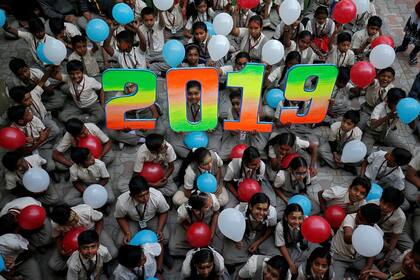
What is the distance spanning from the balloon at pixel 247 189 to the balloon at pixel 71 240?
175cm

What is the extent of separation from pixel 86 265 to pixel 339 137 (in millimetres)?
3361

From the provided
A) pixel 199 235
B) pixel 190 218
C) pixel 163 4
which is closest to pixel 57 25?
pixel 163 4

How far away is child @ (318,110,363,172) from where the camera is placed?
5184mm

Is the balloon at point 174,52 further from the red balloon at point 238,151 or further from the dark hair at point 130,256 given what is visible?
the dark hair at point 130,256

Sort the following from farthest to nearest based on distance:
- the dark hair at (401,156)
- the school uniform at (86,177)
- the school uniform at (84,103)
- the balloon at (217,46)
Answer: the school uniform at (84,103) → the balloon at (217,46) → the school uniform at (86,177) → the dark hair at (401,156)

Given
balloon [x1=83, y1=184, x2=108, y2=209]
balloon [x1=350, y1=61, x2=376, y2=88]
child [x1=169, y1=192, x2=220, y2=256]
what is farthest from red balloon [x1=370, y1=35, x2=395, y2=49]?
balloon [x1=83, y1=184, x2=108, y2=209]

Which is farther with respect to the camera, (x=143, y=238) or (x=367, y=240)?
(x=143, y=238)

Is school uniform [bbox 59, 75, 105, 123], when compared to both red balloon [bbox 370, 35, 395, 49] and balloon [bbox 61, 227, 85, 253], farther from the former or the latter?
red balloon [bbox 370, 35, 395, 49]

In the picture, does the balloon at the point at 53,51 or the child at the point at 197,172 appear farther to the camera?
the balloon at the point at 53,51

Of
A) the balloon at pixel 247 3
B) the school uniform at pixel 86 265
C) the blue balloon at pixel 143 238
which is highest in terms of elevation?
the balloon at pixel 247 3

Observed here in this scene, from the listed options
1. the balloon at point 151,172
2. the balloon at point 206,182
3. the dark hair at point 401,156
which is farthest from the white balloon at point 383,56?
the balloon at point 151,172

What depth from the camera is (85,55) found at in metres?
6.23

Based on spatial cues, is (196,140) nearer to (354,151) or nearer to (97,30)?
(354,151)

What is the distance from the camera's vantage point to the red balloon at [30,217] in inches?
170
